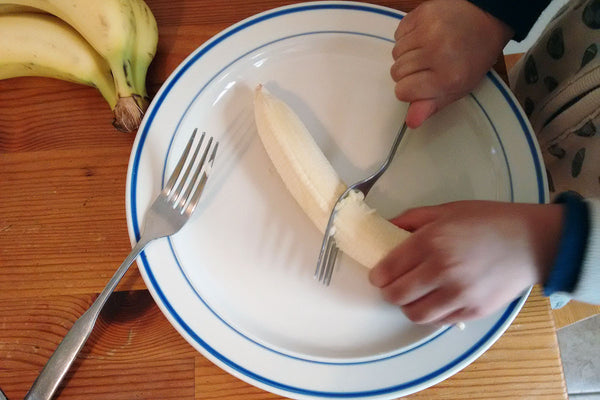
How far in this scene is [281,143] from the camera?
54cm

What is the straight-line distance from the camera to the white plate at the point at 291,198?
0.47m

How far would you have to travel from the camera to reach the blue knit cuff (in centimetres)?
40

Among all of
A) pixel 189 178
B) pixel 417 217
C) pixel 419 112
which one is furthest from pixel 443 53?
pixel 189 178

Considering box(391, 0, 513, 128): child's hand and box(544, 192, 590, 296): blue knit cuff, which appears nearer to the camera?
box(544, 192, 590, 296): blue knit cuff

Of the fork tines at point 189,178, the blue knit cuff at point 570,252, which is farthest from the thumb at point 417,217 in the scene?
the fork tines at point 189,178

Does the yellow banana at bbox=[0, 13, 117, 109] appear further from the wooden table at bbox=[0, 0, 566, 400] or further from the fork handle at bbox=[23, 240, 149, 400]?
the fork handle at bbox=[23, 240, 149, 400]

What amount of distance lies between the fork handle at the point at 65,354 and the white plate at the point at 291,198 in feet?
0.20

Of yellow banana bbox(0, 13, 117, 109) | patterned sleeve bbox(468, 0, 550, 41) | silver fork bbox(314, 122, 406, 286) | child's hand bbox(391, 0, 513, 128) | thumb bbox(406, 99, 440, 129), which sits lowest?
silver fork bbox(314, 122, 406, 286)

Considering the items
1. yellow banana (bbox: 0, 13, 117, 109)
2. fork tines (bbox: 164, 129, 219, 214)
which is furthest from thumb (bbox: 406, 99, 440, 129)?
yellow banana (bbox: 0, 13, 117, 109)

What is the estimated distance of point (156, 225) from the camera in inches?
20.0

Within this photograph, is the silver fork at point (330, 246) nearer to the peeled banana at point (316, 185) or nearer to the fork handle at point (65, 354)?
the peeled banana at point (316, 185)

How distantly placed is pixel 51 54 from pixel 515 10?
55 cm

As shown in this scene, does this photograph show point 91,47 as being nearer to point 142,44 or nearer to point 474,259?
point 142,44

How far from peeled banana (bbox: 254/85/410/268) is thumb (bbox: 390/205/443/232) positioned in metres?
0.01
